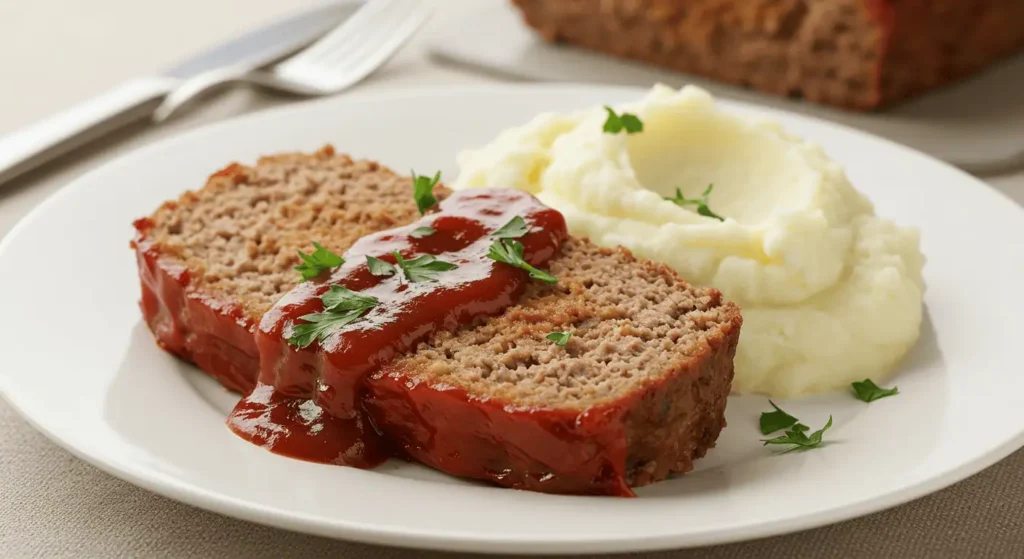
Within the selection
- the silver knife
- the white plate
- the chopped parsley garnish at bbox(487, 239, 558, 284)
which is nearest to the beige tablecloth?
the white plate

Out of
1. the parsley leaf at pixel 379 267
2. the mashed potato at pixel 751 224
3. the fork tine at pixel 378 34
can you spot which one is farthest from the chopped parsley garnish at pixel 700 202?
the fork tine at pixel 378 34

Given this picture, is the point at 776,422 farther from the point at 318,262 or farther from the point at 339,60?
the point at 339,60

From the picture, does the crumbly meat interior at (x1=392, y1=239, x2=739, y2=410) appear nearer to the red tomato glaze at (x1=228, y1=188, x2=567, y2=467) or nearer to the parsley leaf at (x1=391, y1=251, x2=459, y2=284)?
the red tomato glaze at (x1=228, y1=188, x2=567, y2=467)

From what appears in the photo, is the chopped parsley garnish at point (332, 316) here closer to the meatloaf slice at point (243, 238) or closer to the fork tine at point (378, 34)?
the meatloaf slice at point (243, 238)

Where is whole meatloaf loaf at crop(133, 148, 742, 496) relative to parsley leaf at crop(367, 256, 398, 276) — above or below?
below

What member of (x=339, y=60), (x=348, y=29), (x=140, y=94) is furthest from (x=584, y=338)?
(x=348, y=29)

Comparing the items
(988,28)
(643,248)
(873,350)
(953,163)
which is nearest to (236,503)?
(643,248)
